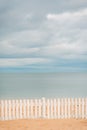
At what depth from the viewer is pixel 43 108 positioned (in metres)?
17.2

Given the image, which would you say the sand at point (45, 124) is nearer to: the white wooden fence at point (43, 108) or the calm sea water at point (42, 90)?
the white wooden fence at point (43, 108)

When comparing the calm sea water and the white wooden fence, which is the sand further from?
the calm sea water

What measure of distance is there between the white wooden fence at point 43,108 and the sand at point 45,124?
2.26 ft

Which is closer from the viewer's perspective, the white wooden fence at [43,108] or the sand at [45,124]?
the sand at [45,124]

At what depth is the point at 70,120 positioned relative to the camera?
16.6 meters

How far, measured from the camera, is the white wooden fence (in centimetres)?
1697

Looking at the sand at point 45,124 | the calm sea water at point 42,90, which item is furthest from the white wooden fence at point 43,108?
the calm sea water at point 42,90

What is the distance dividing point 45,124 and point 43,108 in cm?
172

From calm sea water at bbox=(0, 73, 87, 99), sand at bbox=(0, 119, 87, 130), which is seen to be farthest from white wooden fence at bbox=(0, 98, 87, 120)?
calm sea water at bbox=(0, 73, 87, 99)

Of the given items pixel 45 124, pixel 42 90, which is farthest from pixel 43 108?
pixel 42 90

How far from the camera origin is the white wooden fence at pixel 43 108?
16969 millimetres

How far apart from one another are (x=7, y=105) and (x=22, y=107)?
898mm

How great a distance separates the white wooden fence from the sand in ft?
2.26

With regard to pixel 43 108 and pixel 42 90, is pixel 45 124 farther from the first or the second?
pixel 42 90
